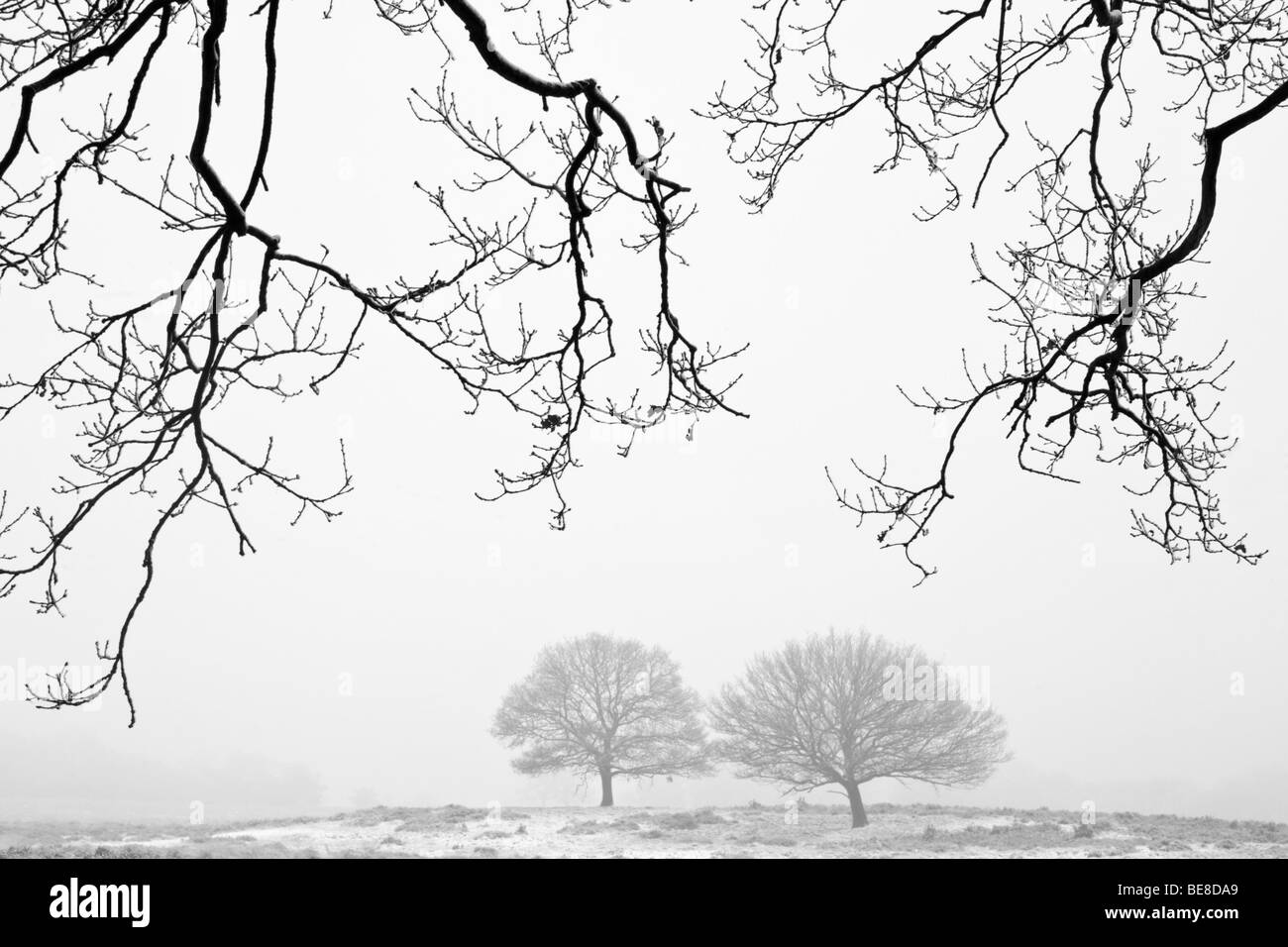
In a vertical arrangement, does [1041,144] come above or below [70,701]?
above

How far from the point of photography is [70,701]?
12.0 ft

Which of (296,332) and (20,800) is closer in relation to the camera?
(296,332)

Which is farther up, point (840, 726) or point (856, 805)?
point (840, 726)

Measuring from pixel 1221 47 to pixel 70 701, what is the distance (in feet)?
→ 19.5

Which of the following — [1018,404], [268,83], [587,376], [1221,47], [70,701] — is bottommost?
[70,701]

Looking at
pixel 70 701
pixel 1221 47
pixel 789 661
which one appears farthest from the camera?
pixel 789 661

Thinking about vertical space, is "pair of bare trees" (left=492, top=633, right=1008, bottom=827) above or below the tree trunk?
above

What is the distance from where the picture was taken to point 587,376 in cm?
445

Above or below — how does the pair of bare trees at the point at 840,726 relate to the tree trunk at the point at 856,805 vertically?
above

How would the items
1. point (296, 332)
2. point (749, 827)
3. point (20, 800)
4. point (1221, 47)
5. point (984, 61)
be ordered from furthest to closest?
1. point (20, 800)
2. point (749, 827)
3. point (984, 61)
4. point (1221, 47)
5. point (296, 332)
